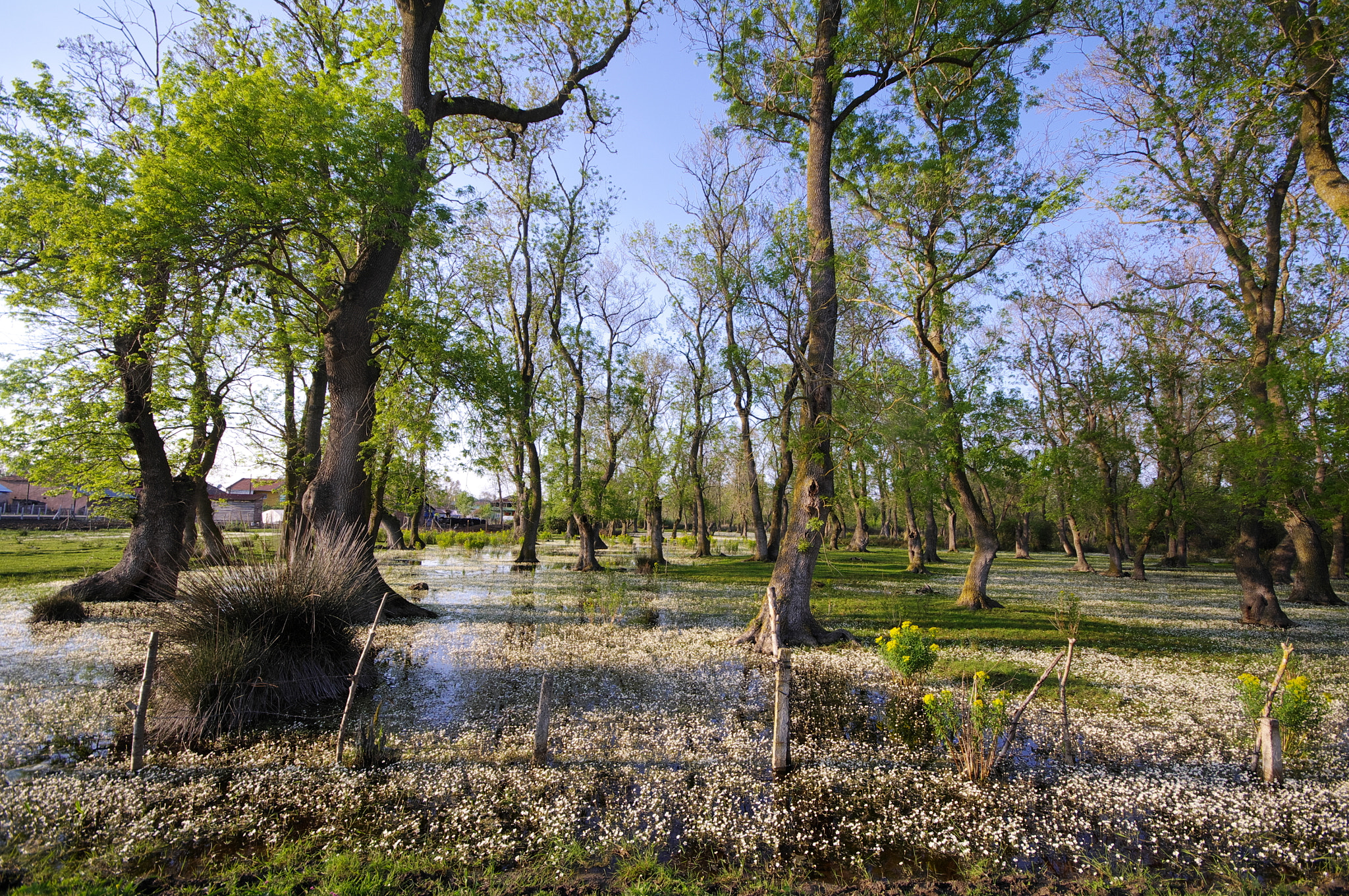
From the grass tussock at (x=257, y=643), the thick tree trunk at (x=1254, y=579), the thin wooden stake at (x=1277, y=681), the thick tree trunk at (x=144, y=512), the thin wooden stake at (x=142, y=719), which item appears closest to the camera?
the thin wooden stake at (x=142, y=719)

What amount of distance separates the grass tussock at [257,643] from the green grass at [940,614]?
7.84m

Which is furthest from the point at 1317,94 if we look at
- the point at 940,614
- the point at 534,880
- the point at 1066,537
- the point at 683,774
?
the point at 1066,537

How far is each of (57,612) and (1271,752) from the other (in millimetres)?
19389

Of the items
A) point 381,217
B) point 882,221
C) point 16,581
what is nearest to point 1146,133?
point 882,221

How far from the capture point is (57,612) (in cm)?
1166

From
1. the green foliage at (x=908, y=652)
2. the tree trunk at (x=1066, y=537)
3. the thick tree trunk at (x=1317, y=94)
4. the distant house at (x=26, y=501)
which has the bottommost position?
the tree trunk at (x=1066, y=537)

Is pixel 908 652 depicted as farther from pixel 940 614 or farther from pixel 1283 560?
pixel 1283 560

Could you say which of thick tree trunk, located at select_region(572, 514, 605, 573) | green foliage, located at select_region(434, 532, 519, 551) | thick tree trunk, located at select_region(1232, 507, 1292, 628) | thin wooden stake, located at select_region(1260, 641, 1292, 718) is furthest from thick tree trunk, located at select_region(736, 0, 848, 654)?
green foliage, located at select_region(434, 532, 519, 551)

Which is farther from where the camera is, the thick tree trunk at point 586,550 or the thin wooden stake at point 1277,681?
the thick tree trunk at point 586,550

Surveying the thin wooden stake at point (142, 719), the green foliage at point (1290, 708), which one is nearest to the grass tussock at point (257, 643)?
the thin wooden stake at point (142, 719)

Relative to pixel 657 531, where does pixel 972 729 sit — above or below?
below

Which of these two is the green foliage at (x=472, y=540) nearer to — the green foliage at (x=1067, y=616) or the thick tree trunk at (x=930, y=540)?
the thick tree trunk at (x=930, y=540)

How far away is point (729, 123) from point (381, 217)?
862cm

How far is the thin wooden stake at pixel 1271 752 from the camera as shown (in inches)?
216
